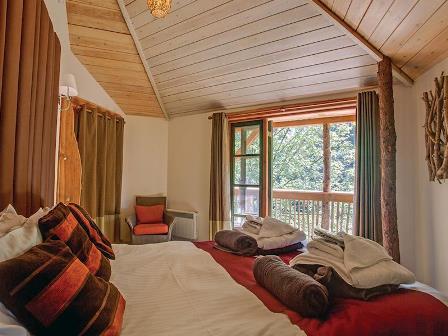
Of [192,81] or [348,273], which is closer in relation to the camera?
[348,273]

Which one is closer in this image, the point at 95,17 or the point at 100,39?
the point at 95,17

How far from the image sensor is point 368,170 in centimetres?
290

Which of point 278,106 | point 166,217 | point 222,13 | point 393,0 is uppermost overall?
point 222,13

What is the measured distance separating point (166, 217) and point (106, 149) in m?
1.23

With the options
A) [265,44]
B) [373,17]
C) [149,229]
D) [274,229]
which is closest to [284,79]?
[265,44]


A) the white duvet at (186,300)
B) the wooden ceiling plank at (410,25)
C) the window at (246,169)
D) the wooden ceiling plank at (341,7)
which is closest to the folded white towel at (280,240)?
the white duvet at (186,300)

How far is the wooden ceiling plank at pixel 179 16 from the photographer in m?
2.70

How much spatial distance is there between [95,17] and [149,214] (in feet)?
8.18

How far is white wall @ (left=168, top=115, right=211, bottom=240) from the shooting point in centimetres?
434

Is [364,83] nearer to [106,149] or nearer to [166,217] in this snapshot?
[166,217]

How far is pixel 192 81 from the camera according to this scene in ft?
12.3

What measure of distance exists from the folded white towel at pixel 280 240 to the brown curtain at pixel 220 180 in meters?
1.98

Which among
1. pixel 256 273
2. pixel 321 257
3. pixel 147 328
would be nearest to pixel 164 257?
pixel 256 273

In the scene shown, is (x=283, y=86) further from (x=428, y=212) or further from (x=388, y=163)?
(x=428, y=212)
